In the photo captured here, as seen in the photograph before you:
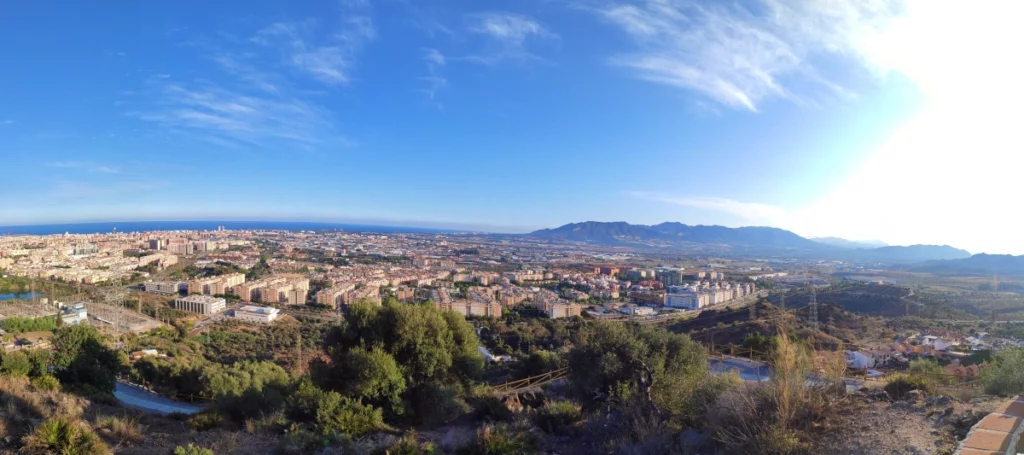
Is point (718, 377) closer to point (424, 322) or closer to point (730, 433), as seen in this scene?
point (730, 433)

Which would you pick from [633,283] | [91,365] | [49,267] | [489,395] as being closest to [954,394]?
[489,395]

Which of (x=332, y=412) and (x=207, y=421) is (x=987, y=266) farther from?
(x=207, y=421)

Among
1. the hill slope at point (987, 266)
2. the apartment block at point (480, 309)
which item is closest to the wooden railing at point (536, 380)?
the apartment block at point (480, 309)

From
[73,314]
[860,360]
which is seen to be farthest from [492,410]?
[73,314]

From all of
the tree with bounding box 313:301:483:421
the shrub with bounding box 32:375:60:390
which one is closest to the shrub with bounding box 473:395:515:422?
the tree with bounding box 313:301:483:421

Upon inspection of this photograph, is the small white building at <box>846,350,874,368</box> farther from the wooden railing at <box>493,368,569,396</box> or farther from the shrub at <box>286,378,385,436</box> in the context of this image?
the shrub at <box>286,378,385,436</box>

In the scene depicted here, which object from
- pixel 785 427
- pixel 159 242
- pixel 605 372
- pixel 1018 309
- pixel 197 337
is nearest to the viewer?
pixel 785 427
